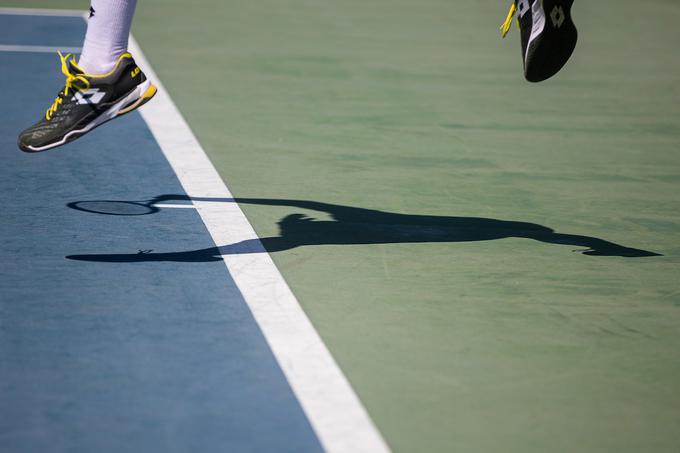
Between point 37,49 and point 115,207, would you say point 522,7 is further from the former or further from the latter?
point 37,49

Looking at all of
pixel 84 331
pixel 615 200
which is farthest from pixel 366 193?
pixel 84 331

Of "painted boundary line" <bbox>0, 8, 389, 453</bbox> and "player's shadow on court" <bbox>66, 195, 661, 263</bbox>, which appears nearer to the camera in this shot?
"painted boundary line" <bbox>0, 8, 389, 453</bbox>

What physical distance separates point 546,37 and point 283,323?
1772mm

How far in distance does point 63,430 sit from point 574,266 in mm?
2725

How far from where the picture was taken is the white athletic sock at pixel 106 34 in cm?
473

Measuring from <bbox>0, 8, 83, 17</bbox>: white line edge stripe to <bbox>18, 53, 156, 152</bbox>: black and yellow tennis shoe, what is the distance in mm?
8121

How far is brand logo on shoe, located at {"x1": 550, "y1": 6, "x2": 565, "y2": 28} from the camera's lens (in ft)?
16.0

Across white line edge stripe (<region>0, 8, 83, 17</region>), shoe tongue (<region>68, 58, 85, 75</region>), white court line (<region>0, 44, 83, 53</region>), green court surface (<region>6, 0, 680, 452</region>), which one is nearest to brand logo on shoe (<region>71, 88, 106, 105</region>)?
shoe tongue (<region>68, 58, 85, 75</region>)

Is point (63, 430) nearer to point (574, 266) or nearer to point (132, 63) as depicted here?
point (132, 63)

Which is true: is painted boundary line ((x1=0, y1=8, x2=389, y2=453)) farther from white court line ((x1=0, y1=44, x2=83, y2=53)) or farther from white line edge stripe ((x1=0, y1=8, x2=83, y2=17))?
white line edge stripe ((x1=0, y1=8, x2=83, y2=17))

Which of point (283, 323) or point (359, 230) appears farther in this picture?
point (359, 230)

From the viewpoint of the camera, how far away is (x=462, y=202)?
6.20 metres

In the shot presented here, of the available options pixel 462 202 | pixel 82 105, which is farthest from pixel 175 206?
pixel 462 202

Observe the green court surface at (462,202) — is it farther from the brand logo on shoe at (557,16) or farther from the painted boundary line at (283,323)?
the brand logo on shoe at (557,16)
